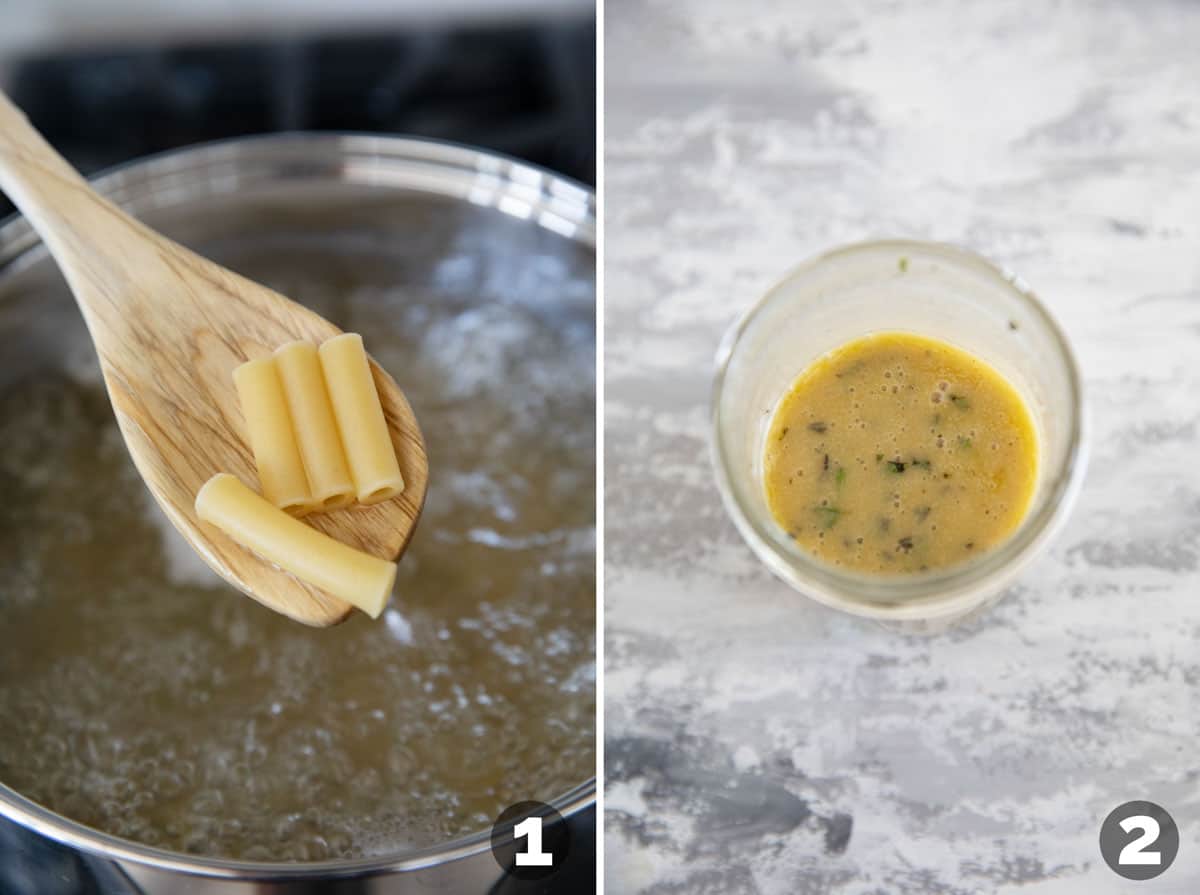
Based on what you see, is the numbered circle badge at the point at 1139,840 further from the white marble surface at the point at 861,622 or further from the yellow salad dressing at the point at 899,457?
the yellow salad dressing at the point at 899,457

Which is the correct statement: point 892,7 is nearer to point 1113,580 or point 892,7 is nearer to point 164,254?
point 1113,580

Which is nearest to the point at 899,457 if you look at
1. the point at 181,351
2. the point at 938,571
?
the point at 938,571

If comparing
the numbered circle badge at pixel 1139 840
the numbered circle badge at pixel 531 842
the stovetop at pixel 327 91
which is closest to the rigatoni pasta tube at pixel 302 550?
the numbered circle badge at pixel 531 842

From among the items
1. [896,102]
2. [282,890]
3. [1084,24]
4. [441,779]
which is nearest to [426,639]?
[441,779]

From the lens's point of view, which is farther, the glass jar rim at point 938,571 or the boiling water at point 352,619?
the boiling water at point 352,619

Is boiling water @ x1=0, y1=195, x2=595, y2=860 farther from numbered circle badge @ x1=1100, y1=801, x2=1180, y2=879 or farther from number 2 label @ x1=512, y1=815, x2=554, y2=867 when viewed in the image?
numbered circle badge @ x1=1100, y1=801, x2=1180, y2=879

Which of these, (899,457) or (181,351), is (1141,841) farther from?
(181,351)

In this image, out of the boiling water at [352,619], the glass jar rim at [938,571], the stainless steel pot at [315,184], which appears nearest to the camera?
the glass jar rim at [938,571]

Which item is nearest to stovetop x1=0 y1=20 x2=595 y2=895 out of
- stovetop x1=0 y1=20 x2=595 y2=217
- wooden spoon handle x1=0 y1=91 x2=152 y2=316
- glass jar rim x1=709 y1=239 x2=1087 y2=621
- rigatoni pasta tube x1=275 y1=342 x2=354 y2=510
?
stovetop x1=0 y1=20 x2=595 y2=217
